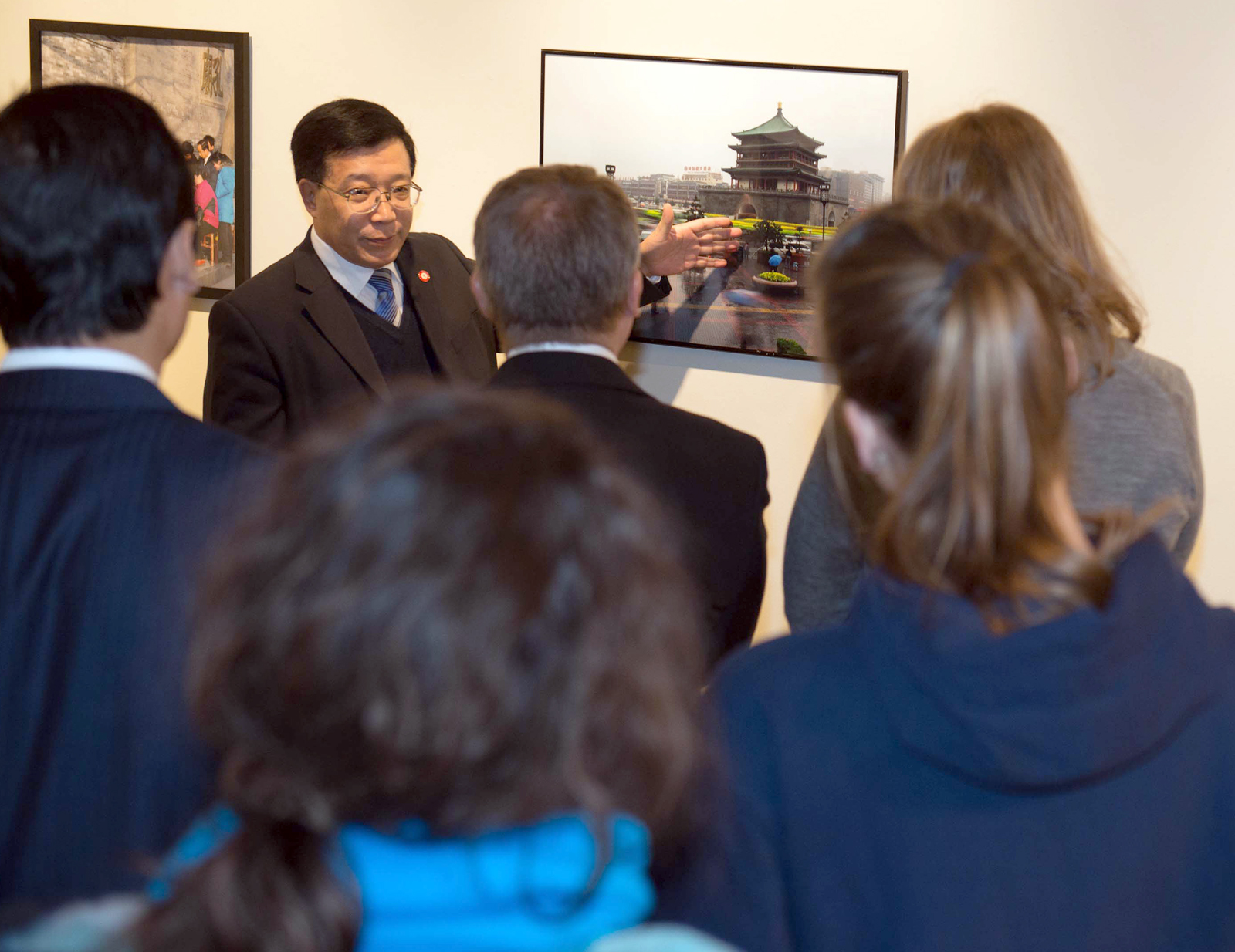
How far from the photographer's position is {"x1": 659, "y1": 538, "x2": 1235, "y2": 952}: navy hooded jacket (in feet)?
3.00

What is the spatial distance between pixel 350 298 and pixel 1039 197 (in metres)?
1.94

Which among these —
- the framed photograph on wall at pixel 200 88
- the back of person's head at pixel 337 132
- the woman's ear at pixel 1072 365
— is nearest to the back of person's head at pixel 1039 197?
the woman's ear at pixel 1072 365

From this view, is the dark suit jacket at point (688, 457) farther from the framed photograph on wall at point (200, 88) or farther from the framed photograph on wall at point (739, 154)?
the framed photograph on wall at point (200, 88)

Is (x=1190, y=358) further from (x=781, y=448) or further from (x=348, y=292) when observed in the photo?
(x=348, y=292)

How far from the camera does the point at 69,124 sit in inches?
52.7

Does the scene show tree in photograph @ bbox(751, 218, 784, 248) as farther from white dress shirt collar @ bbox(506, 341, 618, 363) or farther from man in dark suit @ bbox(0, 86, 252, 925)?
man in dark suit @ bbox(0, 86, 252, 925)

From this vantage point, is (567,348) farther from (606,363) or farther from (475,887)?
(475,887)

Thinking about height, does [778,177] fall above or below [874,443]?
above

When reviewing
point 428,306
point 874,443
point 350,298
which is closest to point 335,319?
point 350,298

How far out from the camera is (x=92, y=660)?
1252 millimetres

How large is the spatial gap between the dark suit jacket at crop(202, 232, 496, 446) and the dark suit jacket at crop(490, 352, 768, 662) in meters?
1.12

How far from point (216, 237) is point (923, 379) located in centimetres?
327

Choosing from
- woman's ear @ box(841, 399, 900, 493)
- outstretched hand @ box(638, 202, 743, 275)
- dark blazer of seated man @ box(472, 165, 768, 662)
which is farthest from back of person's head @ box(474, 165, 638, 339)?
outstretched hand @ box(638, 202, 743, 275)

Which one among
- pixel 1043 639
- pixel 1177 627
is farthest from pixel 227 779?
pixel 1177 627
